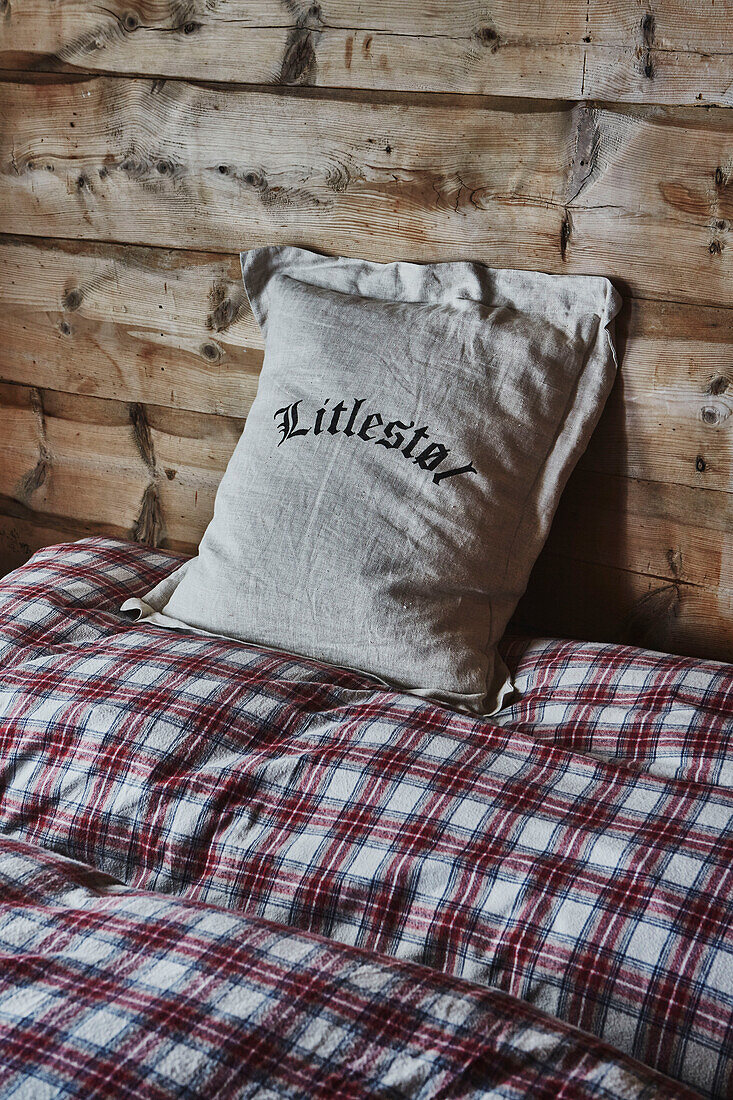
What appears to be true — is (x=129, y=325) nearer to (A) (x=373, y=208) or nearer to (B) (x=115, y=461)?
(B) (x=115, y=461)

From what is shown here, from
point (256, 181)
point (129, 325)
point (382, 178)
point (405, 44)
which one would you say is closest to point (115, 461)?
point (129, 325)

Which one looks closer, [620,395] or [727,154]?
[727,154]

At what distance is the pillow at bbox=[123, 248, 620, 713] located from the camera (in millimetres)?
1081

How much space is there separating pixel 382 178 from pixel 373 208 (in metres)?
0.04

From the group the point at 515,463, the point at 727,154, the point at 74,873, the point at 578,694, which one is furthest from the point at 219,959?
the point at 727,154

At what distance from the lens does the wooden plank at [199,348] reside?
3.91ft

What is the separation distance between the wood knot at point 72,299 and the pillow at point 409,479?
510mm

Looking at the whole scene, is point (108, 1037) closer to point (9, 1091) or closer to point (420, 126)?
point (9, 1091)

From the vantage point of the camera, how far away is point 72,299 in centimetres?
158

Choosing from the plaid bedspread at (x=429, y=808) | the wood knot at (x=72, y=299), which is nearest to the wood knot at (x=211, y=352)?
the wood knot at (x=72, y=299)

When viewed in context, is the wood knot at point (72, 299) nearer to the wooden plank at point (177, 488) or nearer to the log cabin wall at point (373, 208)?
the log cabin wall at point (373, 208)

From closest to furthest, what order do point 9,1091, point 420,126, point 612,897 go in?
point 9,1091 < point 612,897 < point 420,126

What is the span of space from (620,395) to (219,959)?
2.91 ft

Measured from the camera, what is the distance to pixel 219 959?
2.01 ft
